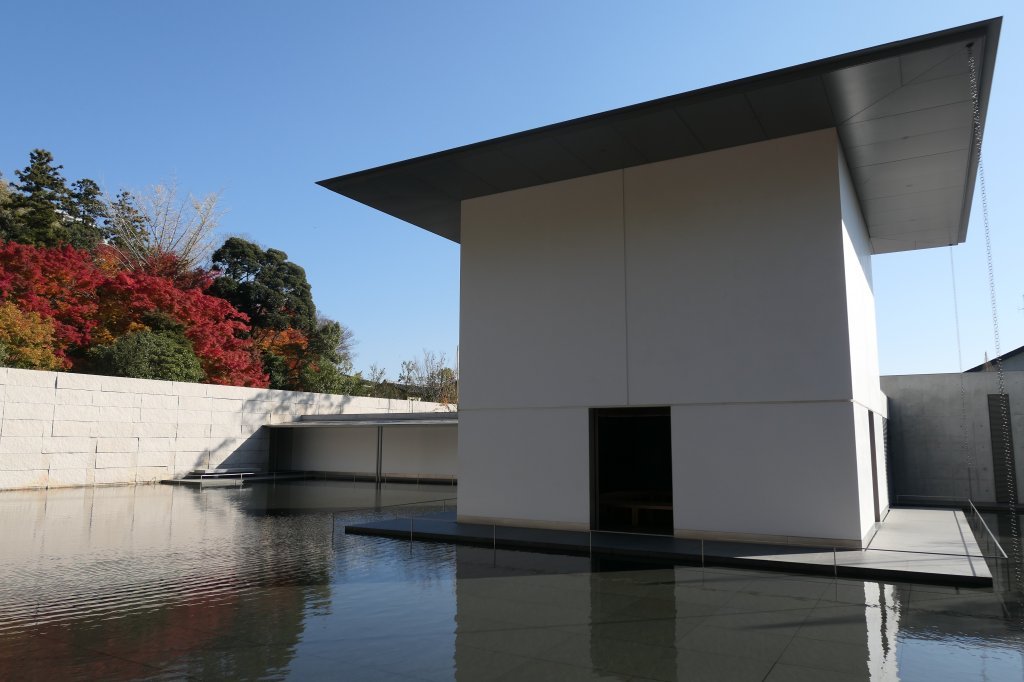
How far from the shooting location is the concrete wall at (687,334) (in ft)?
31.1

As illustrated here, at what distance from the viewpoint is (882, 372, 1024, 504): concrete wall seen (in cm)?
1672

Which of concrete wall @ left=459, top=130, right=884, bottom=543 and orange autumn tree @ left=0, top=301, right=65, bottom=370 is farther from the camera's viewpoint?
orange autumn tree @ left=0, top=301, right=65, bottom=370

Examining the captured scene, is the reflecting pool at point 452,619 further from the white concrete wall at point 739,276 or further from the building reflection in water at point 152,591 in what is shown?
the white concrete wall at point 739,276

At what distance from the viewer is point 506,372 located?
38.8 ft

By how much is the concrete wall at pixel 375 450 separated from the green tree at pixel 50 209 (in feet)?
46.2

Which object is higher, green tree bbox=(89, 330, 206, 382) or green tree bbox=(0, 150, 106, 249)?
green tree bbox=(0, 150, 106, 249)

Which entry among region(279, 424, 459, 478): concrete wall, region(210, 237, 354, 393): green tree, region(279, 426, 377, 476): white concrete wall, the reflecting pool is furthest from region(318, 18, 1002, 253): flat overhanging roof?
region(210, 237, 354, 393): green tree

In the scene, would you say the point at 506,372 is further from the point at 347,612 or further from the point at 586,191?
the point at 347,612

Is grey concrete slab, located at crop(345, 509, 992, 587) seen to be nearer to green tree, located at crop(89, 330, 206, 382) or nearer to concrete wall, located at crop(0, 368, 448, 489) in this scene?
concrete wall, located at crop(0, 368, 448, 489)


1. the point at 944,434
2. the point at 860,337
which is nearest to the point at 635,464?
the point at 860,337

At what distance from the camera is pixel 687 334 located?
33.9ft

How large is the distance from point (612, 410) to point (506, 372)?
1889 millimetres

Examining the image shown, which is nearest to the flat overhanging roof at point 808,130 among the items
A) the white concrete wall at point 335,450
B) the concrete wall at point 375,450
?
the concrete wall at point 375,450

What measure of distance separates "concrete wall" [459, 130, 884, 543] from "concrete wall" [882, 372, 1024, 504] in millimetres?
6472
